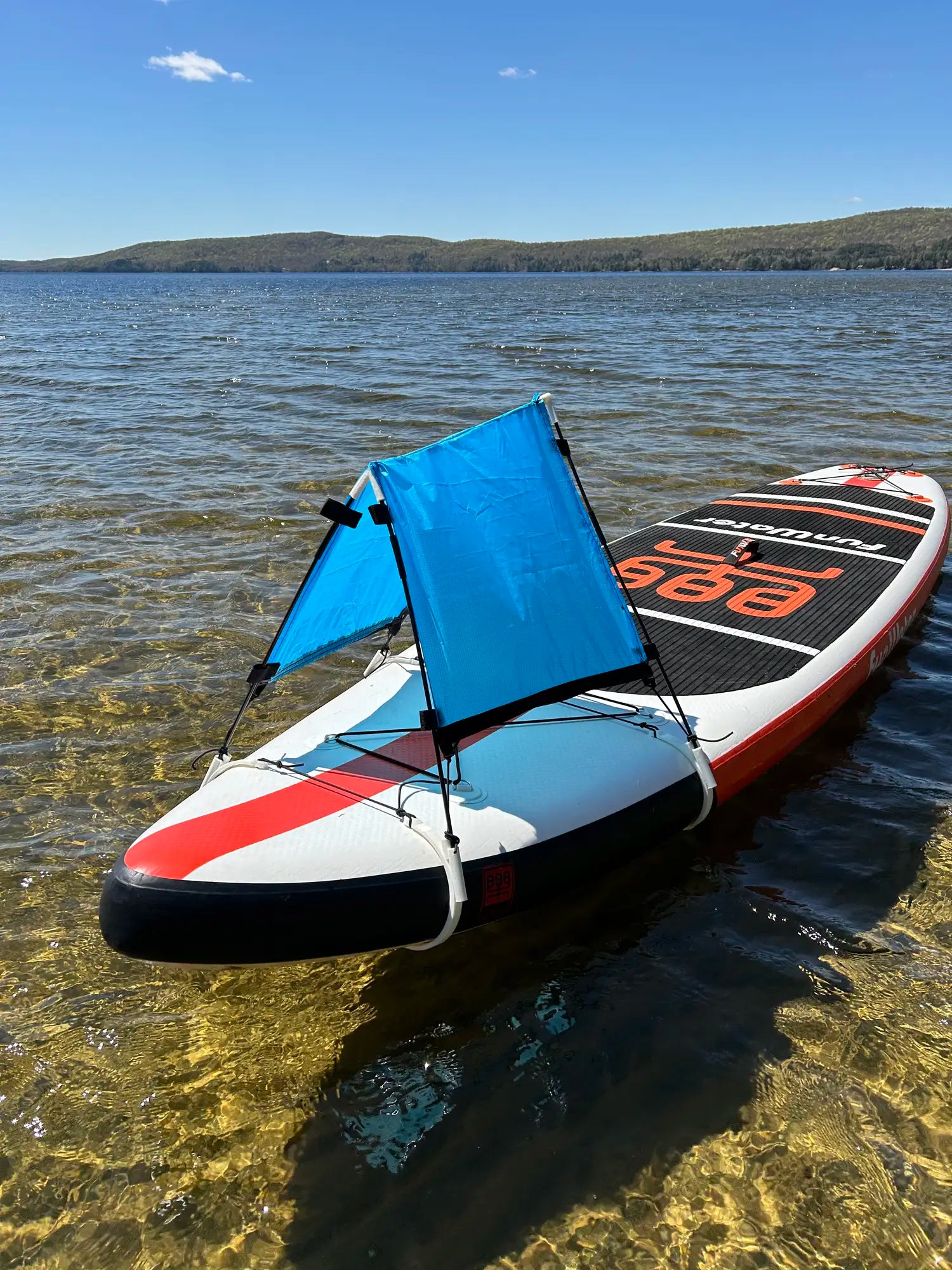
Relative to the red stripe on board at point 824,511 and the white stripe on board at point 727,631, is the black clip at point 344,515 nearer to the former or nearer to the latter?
the white stripe on board at point 727,631

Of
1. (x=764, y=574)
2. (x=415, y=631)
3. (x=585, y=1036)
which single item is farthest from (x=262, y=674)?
(x=764, y=574)

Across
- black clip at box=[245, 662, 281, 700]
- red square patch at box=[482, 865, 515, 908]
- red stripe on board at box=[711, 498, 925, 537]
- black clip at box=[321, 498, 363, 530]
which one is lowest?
red square patch at box=[482, 865, 515, 908]

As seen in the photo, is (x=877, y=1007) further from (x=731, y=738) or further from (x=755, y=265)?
(x=755, y=265)

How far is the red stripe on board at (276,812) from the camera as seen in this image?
4461 mm

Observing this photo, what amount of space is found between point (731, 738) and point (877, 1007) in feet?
6.26

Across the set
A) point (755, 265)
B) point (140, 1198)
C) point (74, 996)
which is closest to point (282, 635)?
point (74, 996)

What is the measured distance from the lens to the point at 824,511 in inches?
413

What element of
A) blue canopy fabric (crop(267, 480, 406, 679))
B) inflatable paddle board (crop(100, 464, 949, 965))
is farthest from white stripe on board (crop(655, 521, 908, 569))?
blue canopy fabric (crop(267, 480, 406, 679))

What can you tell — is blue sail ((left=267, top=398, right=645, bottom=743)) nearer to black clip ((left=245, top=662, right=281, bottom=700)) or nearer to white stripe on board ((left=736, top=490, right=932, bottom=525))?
black clip ((left=245, top=662, right=281, bottom=700))

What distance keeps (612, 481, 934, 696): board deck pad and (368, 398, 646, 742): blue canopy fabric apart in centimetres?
182

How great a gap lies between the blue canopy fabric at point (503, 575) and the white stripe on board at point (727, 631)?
2511mm

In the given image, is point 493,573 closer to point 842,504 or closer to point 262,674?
point 262,674

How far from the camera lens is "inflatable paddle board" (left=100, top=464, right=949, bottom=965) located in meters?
4.33

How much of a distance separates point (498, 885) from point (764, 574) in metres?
5.29
